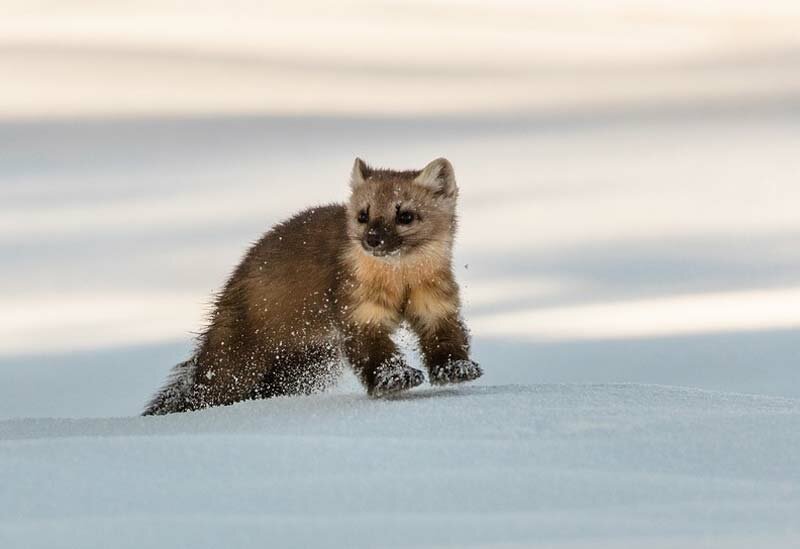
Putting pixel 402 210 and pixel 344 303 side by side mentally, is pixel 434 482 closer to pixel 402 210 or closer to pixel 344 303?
pixel 344 303

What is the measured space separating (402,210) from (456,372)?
4.68ft

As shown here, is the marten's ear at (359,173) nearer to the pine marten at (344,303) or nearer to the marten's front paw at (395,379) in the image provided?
the pine marten at (344,303)

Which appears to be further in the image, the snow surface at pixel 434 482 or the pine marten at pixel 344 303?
the pine marten at pixel 344 303

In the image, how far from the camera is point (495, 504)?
643 centimetres

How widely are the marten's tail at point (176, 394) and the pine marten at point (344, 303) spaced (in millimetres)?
12

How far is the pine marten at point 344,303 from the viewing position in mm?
10758

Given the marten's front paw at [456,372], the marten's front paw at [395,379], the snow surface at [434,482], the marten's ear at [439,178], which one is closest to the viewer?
the snow surface at [434,482]

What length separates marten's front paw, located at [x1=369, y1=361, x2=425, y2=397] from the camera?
10.3 meters

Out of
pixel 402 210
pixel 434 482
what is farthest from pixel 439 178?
pixel 434 482

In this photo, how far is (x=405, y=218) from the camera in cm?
1109

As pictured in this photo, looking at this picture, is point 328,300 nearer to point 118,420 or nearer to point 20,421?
point 118,420

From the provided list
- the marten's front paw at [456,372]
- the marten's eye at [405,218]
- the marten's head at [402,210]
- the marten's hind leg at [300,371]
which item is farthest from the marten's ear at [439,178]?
the marten's hind leg at [300,371]

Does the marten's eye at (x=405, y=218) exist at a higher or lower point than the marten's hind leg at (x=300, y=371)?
higher

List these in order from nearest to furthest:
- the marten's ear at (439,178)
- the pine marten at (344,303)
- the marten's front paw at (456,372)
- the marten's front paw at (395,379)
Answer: the marten's front paw at (395,379)
the marten's front paw at (456,372)
the pine marten at (344,303)
the marten's ear at (439,178)
